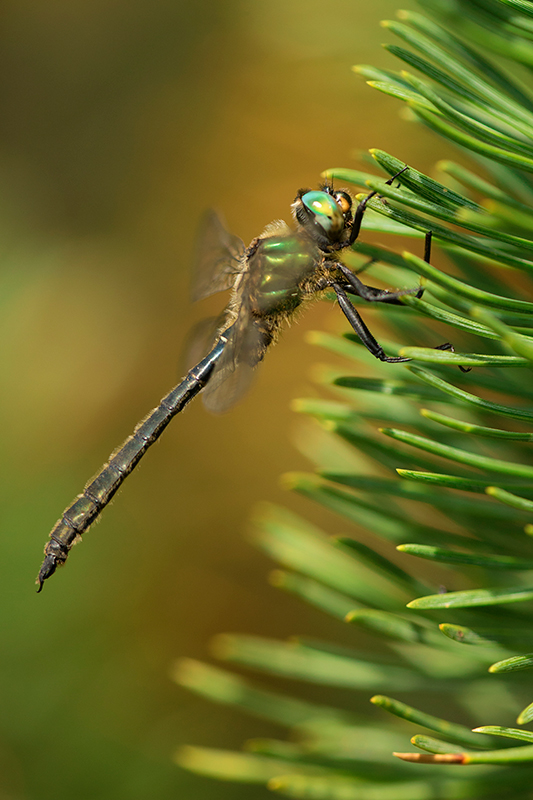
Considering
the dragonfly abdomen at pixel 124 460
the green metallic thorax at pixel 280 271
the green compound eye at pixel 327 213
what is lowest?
the dragonfly abdomen at pixel 124 460

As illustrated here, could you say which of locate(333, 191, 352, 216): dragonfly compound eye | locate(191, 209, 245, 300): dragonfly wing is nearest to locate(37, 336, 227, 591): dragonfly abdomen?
locate(191, 209, 245, 300): dragonfly wing

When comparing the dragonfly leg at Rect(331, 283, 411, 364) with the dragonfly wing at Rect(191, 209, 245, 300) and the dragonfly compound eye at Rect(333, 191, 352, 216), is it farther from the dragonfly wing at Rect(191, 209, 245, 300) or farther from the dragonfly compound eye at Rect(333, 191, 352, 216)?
the dragonfly wing at Rect(191, 209, 245, 300)

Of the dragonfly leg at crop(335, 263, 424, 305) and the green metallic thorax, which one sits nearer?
the dragonfly leg at crop(335, 263, 424, 305)

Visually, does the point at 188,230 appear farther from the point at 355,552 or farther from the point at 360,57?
the point at 355,552

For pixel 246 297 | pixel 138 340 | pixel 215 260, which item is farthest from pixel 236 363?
pixel 138 340

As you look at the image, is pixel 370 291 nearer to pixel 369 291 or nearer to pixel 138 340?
pixel 369 291

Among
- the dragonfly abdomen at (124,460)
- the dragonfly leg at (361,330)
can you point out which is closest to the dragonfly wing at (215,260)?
the dragonfly abdomen at (124,460)

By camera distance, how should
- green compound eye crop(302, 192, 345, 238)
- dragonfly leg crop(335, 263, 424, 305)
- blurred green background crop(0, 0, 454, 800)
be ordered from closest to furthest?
1. dragonfly leg crop(335, 263, 424, 305)
2. green compound eye crop(302, 192, 345, 238)
3. blurred green background crop(0, 0, 454, 800)

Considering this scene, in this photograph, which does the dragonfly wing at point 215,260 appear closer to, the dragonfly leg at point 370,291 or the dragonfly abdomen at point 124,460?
the dragonfly abdomen at point 124,460

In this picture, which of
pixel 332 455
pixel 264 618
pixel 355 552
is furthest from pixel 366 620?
pixel 264 618
